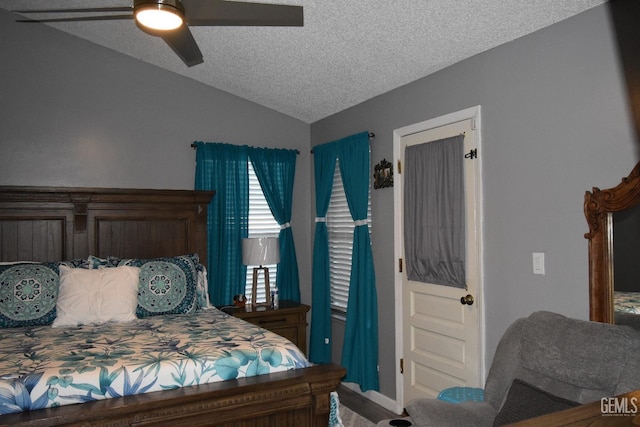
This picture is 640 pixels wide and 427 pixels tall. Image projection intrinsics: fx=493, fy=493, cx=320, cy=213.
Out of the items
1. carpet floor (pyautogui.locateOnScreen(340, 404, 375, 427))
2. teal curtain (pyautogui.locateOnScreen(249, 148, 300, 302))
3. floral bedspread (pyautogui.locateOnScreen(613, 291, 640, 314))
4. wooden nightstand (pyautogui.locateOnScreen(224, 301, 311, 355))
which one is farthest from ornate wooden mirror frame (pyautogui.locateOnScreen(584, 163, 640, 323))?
teal curtain (pyautogui.locateOnScreen(249, 148, 300, 302))

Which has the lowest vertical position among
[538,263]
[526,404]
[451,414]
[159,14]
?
[451,414]

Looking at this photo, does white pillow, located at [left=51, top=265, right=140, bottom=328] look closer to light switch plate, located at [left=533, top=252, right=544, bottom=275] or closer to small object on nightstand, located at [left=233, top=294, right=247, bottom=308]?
small object on nightstand, located at [left=233, top=294, right=247, bottom=308]

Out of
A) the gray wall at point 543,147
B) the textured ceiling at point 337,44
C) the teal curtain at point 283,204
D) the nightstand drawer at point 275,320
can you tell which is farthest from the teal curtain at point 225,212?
the gray wall at point 543,147

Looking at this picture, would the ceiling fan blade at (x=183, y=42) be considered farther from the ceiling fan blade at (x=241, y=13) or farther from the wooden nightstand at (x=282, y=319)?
the wooden nightstand at (x=282, y=319)

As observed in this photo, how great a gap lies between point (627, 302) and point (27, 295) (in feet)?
11.4

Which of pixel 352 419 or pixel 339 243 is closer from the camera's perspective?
pixel 352 419

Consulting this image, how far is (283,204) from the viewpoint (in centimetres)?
488

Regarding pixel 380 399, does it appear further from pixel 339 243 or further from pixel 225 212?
pixel 225 212

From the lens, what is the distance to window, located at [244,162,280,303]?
15.7 ft

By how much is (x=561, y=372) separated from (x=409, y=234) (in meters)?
1.80

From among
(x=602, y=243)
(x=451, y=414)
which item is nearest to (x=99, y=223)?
(x=451, y=414)

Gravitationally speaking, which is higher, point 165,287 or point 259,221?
point 259,221

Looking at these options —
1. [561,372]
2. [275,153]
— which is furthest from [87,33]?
[561,372]

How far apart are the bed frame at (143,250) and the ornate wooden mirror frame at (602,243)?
52.4 inches
